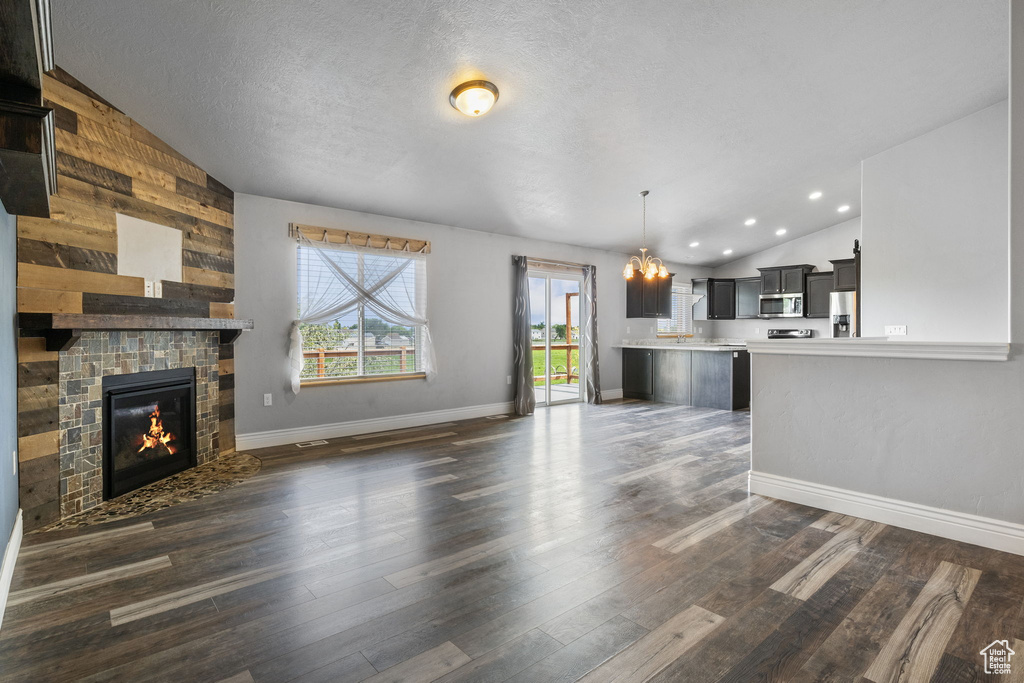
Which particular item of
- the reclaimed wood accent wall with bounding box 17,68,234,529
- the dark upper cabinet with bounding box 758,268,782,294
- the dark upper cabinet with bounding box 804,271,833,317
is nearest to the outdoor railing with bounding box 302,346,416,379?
the reclaimed wood accent wall with bounding box 17,68,234,529

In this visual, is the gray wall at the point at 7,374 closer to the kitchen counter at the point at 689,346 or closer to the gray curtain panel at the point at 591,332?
the gray curtain panel at the point at 591,332

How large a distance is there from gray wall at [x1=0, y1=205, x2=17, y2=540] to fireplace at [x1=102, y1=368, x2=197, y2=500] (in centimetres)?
71

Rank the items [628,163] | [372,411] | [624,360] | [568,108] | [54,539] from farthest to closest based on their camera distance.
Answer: [624,360]
[372,411]
[628,163]
[568,108]
[54,539]

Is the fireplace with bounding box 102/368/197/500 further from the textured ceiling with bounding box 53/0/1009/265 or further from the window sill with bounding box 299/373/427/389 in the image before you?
the textured ceiling with bounding box 53/0/1009/265

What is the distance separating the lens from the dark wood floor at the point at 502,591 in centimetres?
167

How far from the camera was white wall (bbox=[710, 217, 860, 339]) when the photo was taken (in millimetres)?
8117

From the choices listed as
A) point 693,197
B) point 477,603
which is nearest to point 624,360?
point 693,197

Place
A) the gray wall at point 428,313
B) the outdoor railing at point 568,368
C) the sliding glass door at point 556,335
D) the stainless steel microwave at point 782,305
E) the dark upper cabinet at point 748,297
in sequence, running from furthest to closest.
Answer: the dark upper cabinet at point 748,297, the stainless steel microwave at point 782,305, the outdoor railing at point 568,368, the sliding glass door at point 556,335, the gray wall at point 428,313

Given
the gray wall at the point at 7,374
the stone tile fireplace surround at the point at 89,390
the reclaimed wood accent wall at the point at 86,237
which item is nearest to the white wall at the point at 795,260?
the reclaimed wood accent wall at the point at 86,237

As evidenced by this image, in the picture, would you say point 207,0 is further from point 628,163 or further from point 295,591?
point 628,163

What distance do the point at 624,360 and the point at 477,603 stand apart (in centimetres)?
690

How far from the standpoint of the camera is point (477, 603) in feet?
6.66

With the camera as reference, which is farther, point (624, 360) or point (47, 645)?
point (624, 360)

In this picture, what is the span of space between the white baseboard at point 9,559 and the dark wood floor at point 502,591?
4cm
